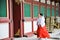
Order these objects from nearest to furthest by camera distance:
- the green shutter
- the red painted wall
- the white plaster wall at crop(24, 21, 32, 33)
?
the green shutter, the red painted wall, the white plaster wall at crop(24, 21, 32, 33)

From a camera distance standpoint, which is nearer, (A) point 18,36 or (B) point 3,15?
(B) point 3,15

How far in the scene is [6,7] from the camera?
800cm

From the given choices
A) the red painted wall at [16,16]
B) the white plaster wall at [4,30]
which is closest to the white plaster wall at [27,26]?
the red painted wall at [16,16]

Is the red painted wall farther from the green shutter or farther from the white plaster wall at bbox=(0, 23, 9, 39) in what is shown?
the green shutter

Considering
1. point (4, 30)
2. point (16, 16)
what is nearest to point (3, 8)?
point (4, 30)

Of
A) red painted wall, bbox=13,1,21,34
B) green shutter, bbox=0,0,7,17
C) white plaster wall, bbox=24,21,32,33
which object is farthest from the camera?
white plaster wall, bbox=24,21,32,33

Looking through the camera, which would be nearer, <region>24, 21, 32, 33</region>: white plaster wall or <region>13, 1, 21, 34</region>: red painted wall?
<region>13, 1, 21, 34</region>: red painted wall

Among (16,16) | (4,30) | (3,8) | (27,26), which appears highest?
(3,8)

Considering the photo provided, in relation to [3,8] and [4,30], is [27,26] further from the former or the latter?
[3,8]

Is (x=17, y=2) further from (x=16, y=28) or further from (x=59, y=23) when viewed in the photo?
(x=59, y=23)

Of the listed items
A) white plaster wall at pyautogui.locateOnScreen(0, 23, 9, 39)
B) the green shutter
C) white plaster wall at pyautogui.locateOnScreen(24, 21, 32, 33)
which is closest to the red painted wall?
white plaster wall at pyautogui.locateOnScreen(24, 21, 32, 33)

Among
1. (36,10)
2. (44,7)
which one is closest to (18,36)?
(36,10)

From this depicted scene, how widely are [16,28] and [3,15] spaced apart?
2042 millimetres

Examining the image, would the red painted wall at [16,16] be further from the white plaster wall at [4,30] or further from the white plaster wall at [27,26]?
the white plaster wall at [4,30]
